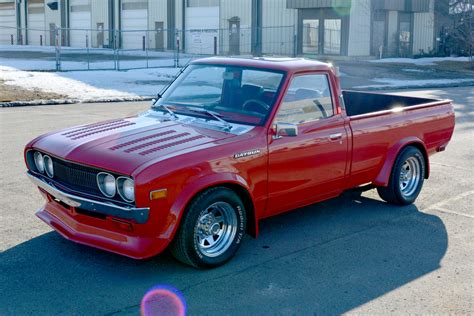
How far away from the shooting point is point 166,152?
5.04 metres

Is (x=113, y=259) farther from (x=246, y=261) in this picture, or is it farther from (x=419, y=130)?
(x=419, y=130)

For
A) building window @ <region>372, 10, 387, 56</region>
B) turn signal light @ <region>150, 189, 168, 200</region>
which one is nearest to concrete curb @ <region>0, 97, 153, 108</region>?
turn signal light @ <region>150, 189, 168, 200</region>

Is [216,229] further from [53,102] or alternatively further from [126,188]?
[53,102]

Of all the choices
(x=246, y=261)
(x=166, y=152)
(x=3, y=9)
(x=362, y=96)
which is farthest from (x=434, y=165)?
(x=3, y=9)

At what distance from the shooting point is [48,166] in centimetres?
557

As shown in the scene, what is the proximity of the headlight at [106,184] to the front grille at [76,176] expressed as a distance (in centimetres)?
5

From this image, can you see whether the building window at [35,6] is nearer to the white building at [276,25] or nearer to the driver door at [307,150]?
the white building at [276,25]

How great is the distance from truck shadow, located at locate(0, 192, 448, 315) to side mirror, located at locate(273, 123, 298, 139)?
106 centimetres

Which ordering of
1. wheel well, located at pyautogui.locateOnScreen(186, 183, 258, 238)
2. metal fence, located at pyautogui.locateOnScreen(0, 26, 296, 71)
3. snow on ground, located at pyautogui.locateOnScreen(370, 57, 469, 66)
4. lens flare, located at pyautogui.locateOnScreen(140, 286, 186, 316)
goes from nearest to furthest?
lens flare, located at pyautogui.locateOnScreen(140, 286, 186, 316), wheel well, located at pyautogui.locateOnScreen(186, 183, 258, 238), metal fence, located at pyautogui.locateOnScreen(0, 26, 296, 71), snow on ground, located at pyautogui.locateOnScreen(370, 57, 469, 66)

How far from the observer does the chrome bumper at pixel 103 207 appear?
4.75 metres

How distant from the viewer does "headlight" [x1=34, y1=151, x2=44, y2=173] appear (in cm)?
566

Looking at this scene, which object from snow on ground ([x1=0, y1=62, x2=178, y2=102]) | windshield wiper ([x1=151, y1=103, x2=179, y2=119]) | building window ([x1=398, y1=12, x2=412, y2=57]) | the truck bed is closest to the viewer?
windshield wiper ([x1=151, y1=103, x2=179, y2=119])

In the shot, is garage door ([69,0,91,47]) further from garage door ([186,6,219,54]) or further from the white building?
garage door ([186,6,219,54])

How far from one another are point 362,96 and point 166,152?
14.6 ft
